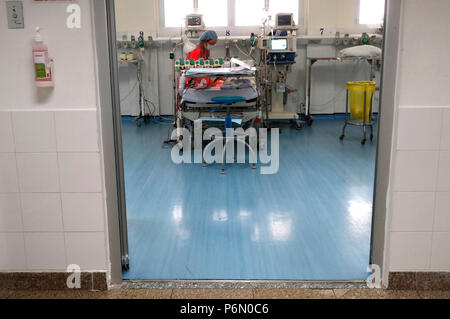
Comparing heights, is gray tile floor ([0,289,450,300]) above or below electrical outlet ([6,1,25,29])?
below

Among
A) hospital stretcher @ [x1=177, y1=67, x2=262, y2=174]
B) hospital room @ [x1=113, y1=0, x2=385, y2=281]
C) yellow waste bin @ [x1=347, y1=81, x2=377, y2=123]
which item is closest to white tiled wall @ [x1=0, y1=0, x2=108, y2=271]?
hospital room @ [x1=113, y1=0, x2=385, y2=281]

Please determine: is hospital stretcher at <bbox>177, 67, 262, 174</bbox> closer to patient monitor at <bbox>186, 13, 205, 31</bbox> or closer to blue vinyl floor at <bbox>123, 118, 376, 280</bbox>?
blue vinyl floor at <bbox>123, 118, 376, 280</bbox>

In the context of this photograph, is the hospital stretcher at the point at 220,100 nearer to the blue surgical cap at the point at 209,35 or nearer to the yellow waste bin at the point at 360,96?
the blue surgical cap at the point at 209,35

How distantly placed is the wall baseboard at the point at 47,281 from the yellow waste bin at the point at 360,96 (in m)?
4.32

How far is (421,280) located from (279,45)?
15.2 feet

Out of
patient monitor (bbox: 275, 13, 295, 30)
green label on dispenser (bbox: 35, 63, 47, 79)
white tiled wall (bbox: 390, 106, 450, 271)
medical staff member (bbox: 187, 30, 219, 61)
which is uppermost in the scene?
patient monitor (bbox: 275, 13, 295, 30)

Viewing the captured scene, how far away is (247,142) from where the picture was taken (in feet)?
18.3

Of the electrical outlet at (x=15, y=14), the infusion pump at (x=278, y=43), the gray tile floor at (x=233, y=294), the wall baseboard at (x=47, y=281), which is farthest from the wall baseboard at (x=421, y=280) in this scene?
the infusion pump at (x=278, y=43)

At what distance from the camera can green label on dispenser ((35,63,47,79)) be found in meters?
1.96

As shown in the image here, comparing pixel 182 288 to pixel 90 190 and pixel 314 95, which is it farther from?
pixel 314 95

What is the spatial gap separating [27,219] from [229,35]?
557 cm

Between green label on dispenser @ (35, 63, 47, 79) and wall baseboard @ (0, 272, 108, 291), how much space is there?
1008 mm

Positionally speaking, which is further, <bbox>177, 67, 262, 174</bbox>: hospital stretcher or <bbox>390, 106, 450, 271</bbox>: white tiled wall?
<bbox>177, 67, 262, 174</bbox>: hospital stretcher

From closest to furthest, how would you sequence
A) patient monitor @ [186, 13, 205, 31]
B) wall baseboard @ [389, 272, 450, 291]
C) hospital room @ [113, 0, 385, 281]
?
1. wall baseboard @ [389, 272, 450, 291]
2. hospital room @ [113, 0, 385, 281]
3. patient monitor @ [186, 13, 205, 31]
